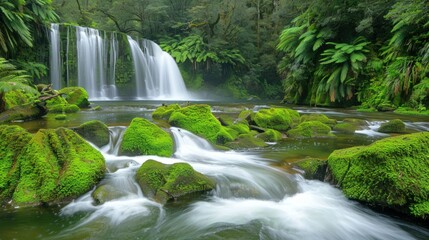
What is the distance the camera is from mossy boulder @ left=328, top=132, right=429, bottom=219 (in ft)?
11.9

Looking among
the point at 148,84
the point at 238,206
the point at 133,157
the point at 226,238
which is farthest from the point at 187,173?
the point at 148,84

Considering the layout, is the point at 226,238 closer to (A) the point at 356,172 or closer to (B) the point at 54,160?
(A) the point at 356,172

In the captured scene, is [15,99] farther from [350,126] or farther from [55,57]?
[55,57]

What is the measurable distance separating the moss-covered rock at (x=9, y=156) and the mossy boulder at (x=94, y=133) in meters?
1.71

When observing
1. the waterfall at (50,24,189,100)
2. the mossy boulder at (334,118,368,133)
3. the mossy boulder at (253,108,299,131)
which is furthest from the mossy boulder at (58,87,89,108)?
the mossy boulder at (334,118,368,133)

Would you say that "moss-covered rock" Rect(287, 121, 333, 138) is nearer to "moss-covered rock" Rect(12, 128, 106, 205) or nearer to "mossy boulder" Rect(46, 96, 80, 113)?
"moss-covered rock" Rect(12, 128, 106, 205)

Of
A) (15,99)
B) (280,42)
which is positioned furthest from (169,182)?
(280,42)

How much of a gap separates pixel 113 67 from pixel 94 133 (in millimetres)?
17876

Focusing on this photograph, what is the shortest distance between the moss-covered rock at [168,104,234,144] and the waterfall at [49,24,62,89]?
1484 centimetres

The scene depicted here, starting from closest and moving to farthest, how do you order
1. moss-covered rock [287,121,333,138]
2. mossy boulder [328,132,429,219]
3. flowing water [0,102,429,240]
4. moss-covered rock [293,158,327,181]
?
flowing water [0,102,429,240] → mossy boulder [328,132,429,219] → moss-covered rock [293,158,327,181] → moss-covered rock [287,121,333,138]

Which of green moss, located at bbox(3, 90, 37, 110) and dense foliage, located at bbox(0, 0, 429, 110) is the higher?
dense foliage, located at bbox(0, 0, 429, 110)

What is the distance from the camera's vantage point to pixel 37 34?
19031mm

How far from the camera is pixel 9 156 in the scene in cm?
432

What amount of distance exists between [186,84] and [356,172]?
2473 cm
